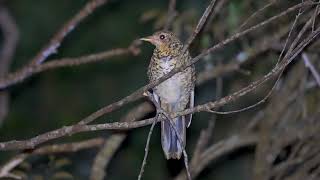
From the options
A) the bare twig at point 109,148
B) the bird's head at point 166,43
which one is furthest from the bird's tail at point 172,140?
the bare twig at point 109,148

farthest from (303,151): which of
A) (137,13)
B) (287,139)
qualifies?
(137,13)

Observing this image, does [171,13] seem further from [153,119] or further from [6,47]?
[6,47]

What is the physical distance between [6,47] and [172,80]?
179 centimetres

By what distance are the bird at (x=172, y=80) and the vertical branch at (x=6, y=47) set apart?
1278mm

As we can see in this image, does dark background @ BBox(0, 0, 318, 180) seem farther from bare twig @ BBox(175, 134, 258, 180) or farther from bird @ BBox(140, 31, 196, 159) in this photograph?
bird @ BBox(140, 31, 196, 159)

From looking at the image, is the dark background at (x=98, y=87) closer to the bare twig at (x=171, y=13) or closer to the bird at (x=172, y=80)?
the bare twig at (x=171, y=13)

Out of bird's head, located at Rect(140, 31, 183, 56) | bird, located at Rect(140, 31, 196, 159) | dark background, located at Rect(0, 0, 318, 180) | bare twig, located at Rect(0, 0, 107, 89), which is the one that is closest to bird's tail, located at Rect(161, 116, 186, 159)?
bird, located at Rect(140, 31, 196, 159)

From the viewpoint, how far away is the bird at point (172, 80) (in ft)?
12.2

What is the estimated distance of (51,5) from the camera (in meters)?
6.30

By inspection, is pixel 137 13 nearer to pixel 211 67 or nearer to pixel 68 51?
pixel 68 51

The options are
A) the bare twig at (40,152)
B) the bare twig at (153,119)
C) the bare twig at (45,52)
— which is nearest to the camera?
the bare twig at (153,119)

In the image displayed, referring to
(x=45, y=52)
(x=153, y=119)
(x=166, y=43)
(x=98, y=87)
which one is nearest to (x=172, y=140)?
(x=166, y=43)

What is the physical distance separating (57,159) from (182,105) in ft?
2.39

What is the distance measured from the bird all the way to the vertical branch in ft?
4.19
